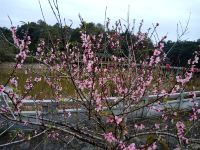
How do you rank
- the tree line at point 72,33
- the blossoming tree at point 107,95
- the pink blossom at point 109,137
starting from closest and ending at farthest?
the pink blossom at point 109,137 < the blossoming tree at point 107,95 < the tree line at point 72,33

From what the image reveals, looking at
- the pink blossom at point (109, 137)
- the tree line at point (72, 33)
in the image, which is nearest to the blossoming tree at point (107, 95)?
the pink blossom at point (109, 137)

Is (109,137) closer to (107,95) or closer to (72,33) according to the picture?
(107,95)

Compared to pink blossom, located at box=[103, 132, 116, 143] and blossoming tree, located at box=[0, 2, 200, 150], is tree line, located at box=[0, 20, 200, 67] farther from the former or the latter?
pink blossom, located at box=[103, 132, 116, 143]

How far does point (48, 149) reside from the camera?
28.8ft

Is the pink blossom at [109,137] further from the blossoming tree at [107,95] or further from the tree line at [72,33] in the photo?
the tree line at [72,33]

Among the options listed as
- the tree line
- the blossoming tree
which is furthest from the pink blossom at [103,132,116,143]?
the tree line

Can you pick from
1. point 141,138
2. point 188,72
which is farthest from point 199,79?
point 188,72

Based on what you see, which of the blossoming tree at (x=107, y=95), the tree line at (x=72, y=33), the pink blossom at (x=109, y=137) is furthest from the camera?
the tree line at (x=72, y=33)

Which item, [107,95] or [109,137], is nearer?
[109,137]

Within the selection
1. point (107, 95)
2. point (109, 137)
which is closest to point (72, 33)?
point (107, 95)

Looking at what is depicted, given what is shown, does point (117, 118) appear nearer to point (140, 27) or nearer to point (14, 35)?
point (14, 35)

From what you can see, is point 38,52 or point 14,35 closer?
point 14,35

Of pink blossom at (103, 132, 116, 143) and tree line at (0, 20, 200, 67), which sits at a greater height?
tree line at (0, 20, 200, 67)

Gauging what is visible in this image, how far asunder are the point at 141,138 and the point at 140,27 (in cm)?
255
